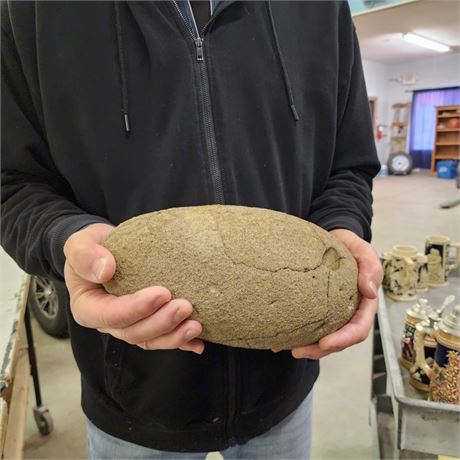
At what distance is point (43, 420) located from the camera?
1.81 meters

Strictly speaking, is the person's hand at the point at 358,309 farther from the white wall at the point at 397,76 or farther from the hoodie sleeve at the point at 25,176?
the white wall at the point at 397,76

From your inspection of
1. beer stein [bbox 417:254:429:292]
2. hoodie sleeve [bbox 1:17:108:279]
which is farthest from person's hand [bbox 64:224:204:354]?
beer stein [bbox 417:254:429:292]

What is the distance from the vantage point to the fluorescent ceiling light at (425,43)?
24.6 ft

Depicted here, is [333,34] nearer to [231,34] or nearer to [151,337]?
[231,34]

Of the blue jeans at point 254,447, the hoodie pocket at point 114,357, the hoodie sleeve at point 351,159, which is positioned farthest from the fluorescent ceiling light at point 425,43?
the hoodie pocket at point 114,357

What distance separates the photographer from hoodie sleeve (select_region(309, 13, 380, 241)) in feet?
2.59

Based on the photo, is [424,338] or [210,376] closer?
[210,376]

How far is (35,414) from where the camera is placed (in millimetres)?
1810

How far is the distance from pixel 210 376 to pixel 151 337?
0.24m

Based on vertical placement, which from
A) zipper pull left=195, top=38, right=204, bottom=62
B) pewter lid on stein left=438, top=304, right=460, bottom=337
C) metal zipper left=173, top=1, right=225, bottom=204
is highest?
zipper pull left=195, top=38, right=204, bottom=62

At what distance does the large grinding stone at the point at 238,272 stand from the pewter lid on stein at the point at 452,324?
0.39 m

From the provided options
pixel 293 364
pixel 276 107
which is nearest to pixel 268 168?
pixel 276 107

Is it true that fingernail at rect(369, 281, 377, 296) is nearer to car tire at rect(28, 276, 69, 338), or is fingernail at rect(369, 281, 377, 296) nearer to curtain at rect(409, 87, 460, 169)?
car tire at rect(28, 276, 69, 338)

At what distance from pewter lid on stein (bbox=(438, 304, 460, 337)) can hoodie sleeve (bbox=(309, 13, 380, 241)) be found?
283 millimetres
